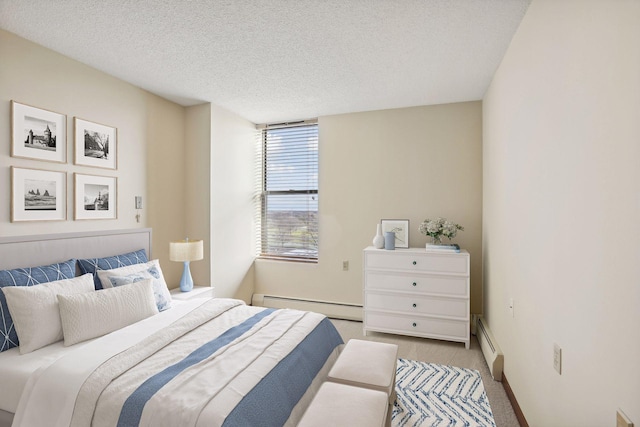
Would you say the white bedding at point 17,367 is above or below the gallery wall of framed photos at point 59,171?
below

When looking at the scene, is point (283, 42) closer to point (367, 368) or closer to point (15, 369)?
point (367, 368)

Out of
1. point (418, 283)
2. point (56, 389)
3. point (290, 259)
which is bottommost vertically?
point (56, 389)

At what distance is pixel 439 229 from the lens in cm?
349

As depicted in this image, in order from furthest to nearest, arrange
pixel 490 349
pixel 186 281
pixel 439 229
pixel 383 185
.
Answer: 1. pixel 383 185
2. pixel 439 229
3. pixel 186 281
4. pixel 490 349

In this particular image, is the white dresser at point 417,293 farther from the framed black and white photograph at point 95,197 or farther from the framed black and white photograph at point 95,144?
the framed black and white photograph at point 95,144

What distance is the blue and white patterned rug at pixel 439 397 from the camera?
6.88 ft

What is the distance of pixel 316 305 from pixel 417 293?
56.9 inches

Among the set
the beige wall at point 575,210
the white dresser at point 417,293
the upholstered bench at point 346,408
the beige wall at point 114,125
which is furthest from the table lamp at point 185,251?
the beige wall at point 575,210

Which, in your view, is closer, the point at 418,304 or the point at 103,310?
the point at 103,310

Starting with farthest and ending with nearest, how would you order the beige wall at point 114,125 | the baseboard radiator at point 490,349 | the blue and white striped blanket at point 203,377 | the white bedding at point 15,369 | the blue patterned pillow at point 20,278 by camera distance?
the baseboard radiator at point 490,349, the beige wall at point 114,125, the blue patterned pillow at point 20,278, the white bedding at point 15,369, the blue and white striped blanket at point 203,377

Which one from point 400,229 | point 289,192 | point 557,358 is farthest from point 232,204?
point 557,358

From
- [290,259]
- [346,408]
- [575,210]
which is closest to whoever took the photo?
[575,210]

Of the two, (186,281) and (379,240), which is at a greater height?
(379,240)

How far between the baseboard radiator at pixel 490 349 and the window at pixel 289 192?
212cm
